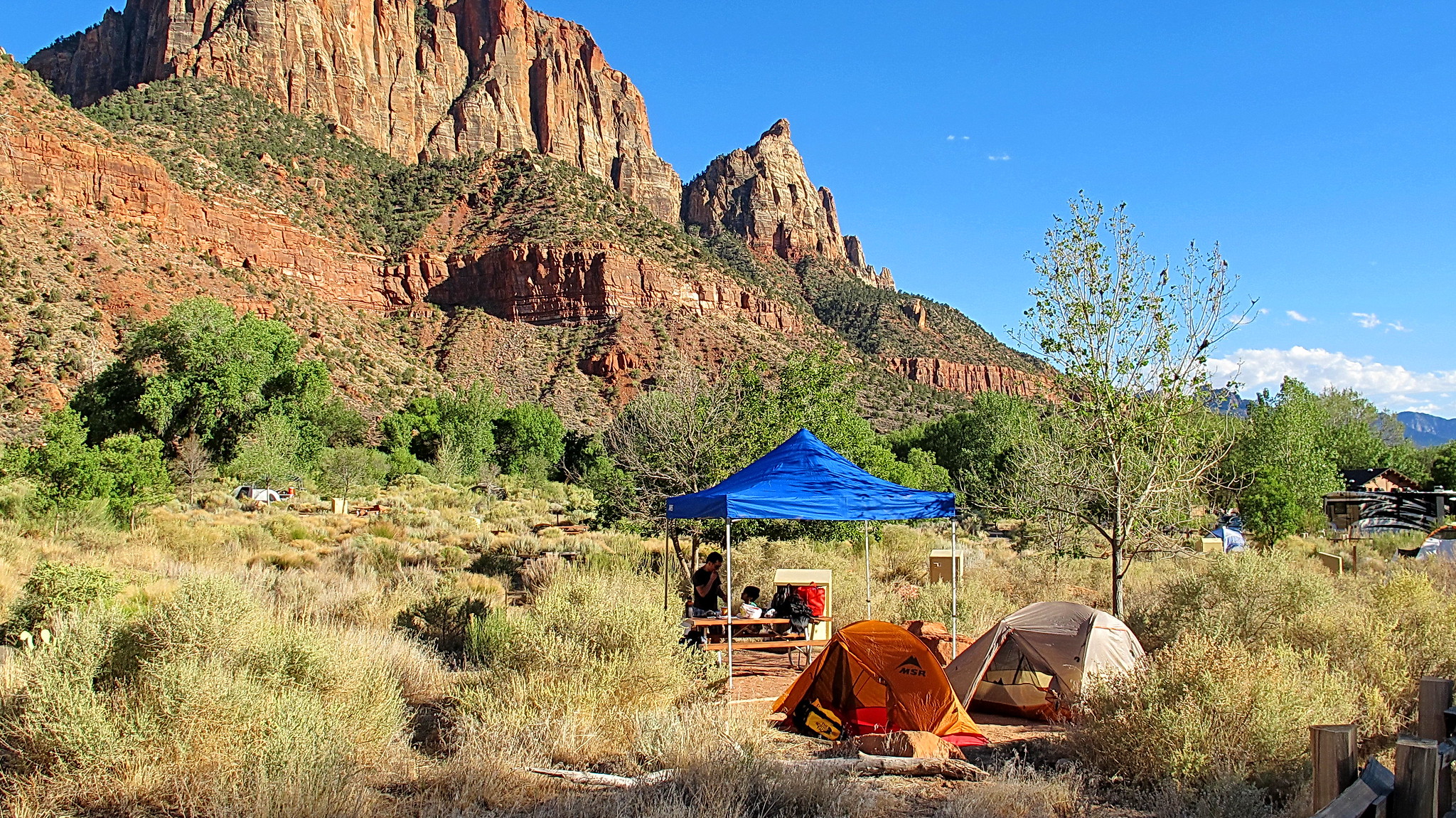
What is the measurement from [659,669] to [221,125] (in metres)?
78.9

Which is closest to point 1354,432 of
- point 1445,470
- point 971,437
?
point 1445,470

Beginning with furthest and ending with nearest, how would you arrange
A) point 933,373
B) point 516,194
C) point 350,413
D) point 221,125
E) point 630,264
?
point 933,373 < point 516,194 < point 630,264 < point 221,125 < point 350,413

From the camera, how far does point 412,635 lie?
10.6 metres

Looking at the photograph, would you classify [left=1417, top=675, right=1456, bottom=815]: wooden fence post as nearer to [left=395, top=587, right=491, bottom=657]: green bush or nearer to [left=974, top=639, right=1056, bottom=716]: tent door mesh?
[left=974, top=639, right=1056, bottom=716]: tent door mesh

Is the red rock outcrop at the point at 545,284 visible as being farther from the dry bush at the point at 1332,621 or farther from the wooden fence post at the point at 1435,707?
the wooden fence post at the point at 1435,707

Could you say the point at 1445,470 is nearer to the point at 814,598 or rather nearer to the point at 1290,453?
the point at 1290,453

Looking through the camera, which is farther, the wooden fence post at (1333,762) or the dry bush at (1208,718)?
the dry bush at (1208,718)

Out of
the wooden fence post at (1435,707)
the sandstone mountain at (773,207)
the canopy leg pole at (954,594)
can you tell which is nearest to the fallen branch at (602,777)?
the wooden fence post at (1435,707)

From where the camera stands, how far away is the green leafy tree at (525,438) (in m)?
60.1

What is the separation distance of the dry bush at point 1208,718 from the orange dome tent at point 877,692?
1128 mm

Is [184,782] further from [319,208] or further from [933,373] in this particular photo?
[933,373]

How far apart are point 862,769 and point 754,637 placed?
5.29m

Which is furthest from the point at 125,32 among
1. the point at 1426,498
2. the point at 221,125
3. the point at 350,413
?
the point at 1426,498

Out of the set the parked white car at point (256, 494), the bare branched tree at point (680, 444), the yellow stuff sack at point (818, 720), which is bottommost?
the yellow stuff sack at point (818, 720)
